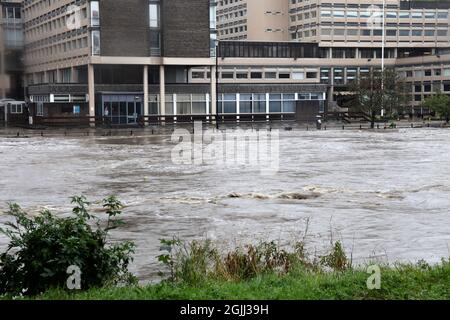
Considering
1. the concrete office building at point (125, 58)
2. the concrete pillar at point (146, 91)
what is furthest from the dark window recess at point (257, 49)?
the concrete pillar at point (146, 91)

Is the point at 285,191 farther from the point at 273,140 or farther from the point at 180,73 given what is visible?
the point at 180,73

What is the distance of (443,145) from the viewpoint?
43.9m

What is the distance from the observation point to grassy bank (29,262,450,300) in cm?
773

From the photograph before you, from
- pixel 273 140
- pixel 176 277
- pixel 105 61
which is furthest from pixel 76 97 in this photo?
pixel 176 277

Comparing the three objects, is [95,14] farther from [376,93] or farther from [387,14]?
[387,14]

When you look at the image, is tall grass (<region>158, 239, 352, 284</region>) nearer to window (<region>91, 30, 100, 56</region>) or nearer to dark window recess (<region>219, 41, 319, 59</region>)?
window (<region>91, 30, 100, 56</region>)

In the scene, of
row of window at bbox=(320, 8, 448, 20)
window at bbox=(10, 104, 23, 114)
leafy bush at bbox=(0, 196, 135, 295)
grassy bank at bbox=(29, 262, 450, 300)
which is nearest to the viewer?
grassy bank at bbox=(29, 262, 450, 300)

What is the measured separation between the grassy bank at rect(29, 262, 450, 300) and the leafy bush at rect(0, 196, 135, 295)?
36 centimetres

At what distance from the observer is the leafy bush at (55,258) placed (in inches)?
327

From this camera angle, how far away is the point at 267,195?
21484mm

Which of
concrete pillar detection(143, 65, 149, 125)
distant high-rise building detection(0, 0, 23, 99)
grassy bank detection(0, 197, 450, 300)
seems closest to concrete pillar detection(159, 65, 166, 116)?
concrete pillar detection(143, 65, 149, 125)

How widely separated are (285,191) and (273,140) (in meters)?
→ 28.0

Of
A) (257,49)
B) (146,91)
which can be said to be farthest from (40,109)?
(257,49)

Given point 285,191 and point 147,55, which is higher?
point 147,55
